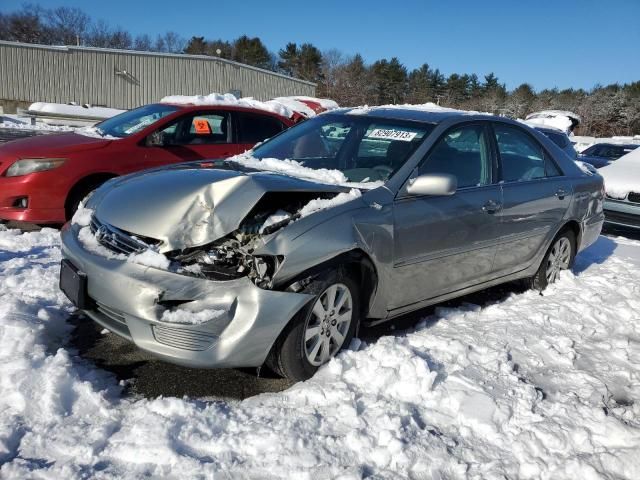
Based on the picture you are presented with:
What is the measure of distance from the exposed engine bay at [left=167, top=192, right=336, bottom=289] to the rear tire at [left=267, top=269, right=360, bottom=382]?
0.26 m

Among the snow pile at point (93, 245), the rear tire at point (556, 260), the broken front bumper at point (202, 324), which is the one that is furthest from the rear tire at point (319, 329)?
the rear tire at point (556, 260)

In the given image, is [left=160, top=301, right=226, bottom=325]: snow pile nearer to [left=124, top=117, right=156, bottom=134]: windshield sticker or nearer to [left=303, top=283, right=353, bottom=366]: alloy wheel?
[left=303, top=283, right=353, bottom=366]: alloy wheel

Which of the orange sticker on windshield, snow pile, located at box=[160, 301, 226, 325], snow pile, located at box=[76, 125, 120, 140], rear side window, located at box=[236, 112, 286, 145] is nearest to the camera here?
snow pile, located at box=[160, 301, 226, 325]

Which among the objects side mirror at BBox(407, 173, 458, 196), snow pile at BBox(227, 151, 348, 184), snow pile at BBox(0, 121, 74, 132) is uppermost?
side mirror at BBox(407, 173, 458, 196)

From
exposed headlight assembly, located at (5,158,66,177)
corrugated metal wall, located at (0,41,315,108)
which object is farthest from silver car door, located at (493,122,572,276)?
corrugated metal wall, located at (0,41,315,108)

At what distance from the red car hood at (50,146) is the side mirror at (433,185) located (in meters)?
3.93

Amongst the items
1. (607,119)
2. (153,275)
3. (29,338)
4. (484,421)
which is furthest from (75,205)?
(607,119)

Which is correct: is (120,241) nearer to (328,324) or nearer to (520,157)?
(328,324)

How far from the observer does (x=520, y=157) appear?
4.74 metres

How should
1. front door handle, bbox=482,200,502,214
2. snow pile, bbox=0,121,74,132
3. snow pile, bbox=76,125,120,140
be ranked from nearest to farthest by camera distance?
1. front door handle, bbox=482,200,502,214
2. snow pile, bbox=76,125,120,140
3. snow pile, bbox=0,121,74,132

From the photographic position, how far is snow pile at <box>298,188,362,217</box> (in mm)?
3148

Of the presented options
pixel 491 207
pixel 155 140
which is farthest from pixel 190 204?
pixel 155 140

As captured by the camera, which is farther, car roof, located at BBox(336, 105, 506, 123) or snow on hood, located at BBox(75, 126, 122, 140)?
snow on hood, located at BBox(75, 126, 122, 140)

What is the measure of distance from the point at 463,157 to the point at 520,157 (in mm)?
846
